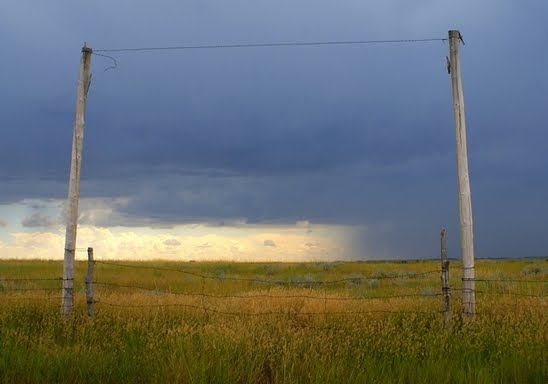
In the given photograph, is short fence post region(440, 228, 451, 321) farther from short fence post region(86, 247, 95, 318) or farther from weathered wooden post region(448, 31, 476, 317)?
short fence post region(86, 247, 95, 318)

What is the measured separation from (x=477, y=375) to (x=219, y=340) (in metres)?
3.45

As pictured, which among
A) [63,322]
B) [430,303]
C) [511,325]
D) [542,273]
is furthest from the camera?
[542,273]

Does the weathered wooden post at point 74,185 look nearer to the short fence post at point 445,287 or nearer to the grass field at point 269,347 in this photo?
the grass field at point 269,347

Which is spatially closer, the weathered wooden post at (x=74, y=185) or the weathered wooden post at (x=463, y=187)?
the weathered wooden post at (x=463, y=187)

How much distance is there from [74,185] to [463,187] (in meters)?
8.12

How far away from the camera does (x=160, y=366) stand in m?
7.45

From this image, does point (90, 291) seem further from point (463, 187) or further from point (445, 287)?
point (463, 187)

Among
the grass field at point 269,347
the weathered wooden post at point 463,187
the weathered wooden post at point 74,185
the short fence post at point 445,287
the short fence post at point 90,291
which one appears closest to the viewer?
the grass field at point 269,347

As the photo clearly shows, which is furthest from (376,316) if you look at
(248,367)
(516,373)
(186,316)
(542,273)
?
(542,273)

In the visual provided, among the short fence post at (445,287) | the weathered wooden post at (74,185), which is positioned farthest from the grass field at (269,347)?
the weathered wooden post at (74,185)

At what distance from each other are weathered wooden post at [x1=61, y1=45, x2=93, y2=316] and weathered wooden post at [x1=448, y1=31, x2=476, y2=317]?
795cm

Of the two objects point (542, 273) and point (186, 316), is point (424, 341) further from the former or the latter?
point (542, 273)

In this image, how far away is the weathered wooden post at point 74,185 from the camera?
491 inches

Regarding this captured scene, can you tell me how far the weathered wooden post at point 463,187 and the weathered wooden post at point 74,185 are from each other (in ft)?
26.1
